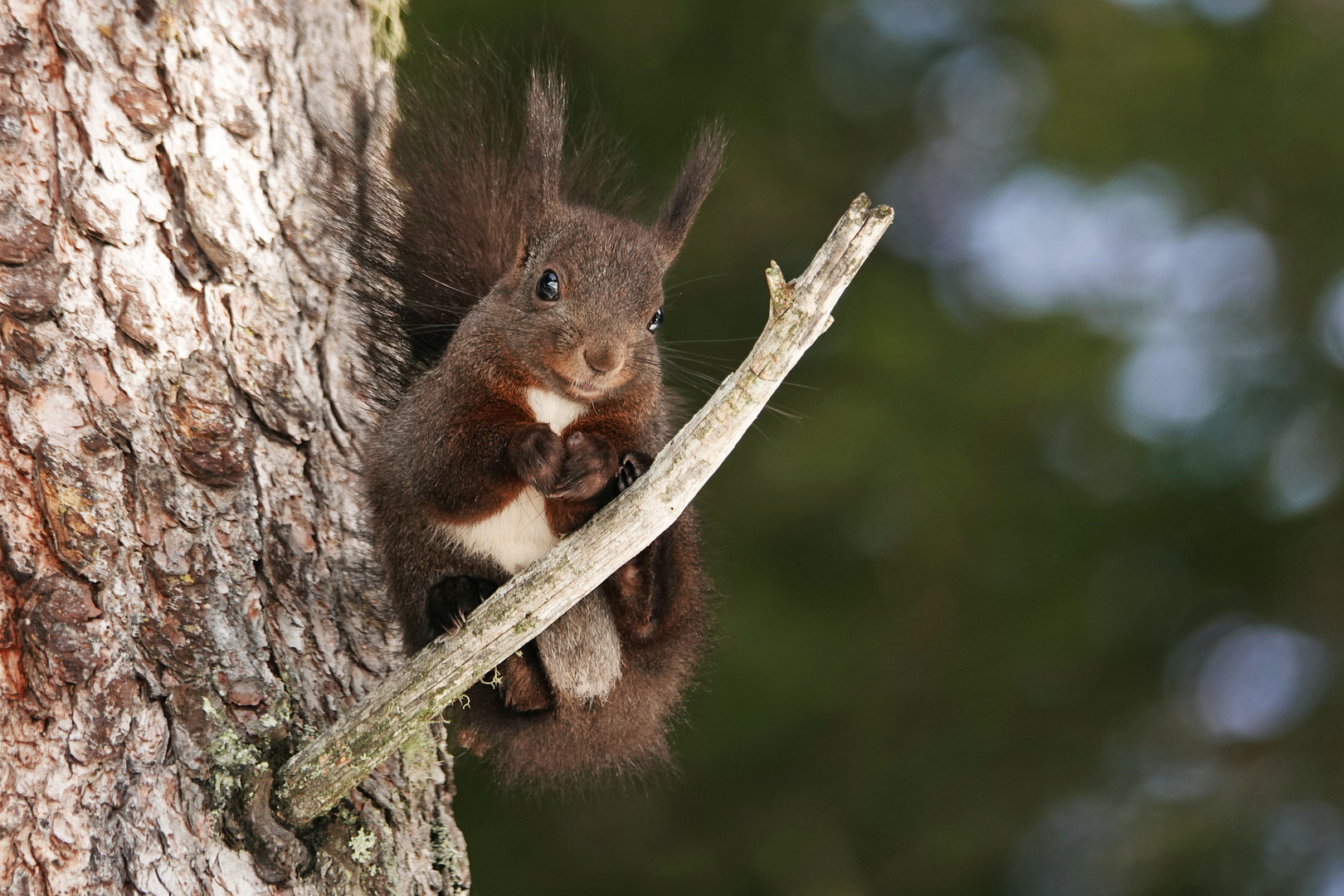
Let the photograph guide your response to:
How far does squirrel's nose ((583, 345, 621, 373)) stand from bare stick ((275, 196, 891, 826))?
511 millimetres

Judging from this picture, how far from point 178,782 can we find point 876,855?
8.35 ft

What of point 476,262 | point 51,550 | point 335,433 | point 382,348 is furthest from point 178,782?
point 476,262

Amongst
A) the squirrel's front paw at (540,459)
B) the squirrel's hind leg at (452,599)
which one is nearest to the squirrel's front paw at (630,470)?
the squirrel's front paw at (540,459)

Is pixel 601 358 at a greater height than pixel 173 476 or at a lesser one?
greater

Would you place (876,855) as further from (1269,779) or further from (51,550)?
(51,550)

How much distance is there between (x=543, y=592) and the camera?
5.70 feet

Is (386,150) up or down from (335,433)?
up

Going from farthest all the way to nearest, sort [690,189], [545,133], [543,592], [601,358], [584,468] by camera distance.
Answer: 1. [690,189]
2. [545,133]
3. [601,358]
4. [584,468]
5. [543,592]

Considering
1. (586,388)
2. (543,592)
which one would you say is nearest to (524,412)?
(586,388)

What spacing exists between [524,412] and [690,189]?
63 cm

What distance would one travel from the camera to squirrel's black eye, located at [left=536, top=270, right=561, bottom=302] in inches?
93.4

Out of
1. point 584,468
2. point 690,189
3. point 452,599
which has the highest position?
point 690,189

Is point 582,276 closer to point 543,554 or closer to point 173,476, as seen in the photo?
point 543,554

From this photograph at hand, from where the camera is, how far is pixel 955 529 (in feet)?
12.2
